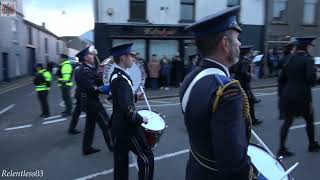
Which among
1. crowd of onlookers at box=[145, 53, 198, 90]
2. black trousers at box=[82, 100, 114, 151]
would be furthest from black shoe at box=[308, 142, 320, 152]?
crowd of onlookers at box=[145, 53, 198, 90]

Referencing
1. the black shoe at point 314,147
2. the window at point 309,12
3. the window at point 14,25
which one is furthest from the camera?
the window at point 14,25

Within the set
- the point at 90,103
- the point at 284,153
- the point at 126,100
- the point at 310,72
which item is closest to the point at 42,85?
the point at 90,103

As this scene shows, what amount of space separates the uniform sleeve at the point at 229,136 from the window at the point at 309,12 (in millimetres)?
25910

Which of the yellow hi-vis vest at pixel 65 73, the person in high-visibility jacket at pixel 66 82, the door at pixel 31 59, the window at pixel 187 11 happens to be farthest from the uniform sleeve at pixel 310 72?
the door at pixel 31 59

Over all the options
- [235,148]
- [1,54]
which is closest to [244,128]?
[235,148]

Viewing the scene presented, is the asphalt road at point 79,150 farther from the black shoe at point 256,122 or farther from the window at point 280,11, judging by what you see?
the window at point 280,11

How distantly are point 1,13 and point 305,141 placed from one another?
27764mm

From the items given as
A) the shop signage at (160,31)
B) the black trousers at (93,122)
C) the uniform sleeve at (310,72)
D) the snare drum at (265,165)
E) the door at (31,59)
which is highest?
the shop signage at (160,31)

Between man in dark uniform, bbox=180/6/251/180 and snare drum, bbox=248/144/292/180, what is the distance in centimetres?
51

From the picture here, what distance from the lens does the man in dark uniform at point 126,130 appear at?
5.09 metres

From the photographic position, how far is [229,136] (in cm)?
234

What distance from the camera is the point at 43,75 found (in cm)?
1346

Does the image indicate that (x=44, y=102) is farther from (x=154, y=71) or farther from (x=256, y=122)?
(x=154, y=71)

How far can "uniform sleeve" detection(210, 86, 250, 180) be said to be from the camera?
2.34 meters
